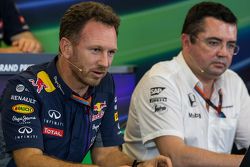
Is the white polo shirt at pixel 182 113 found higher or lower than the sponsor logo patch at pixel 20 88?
lower

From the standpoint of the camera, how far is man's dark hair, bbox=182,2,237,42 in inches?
107

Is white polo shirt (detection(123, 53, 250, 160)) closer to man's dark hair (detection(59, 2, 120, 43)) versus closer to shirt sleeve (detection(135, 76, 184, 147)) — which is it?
shirt sleeve (detection(135, 76, 184, 147))

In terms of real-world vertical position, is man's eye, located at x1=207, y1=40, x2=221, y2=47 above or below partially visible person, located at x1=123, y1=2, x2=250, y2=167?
above

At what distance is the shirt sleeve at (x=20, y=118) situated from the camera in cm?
197

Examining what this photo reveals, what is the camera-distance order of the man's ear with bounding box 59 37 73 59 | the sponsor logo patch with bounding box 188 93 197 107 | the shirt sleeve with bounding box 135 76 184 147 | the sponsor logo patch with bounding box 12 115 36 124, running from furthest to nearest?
the sponsor logo patch with bounding box 188 93 197 107
the shirt sleeve with bounding box 135 76 184 147
the man's ear with bounding box 59 37 73 59
the sponsor logo patch with bounding box 12 115 36 124

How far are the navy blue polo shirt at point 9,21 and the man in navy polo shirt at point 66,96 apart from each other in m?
1.05

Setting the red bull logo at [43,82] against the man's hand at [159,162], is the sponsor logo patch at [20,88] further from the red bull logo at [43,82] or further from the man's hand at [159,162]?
the man's hand at [159,162]

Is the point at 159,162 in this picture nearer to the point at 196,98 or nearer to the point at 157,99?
the point at 157,99

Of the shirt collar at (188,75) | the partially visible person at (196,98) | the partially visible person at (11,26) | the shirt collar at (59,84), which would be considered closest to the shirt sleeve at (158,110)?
the partially visible person at (196,98)

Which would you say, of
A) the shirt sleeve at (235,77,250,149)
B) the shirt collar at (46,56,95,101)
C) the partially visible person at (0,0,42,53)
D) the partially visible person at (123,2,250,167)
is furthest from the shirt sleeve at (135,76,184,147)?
the partially visible person at (0,0,42,53)

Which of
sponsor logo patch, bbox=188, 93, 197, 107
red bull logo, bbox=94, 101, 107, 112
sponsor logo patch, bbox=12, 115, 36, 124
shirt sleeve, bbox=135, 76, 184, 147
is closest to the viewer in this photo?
sponsor logo patch, bbox=12, 115, 36, 124

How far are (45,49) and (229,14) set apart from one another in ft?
3.73

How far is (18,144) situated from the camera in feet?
6.44

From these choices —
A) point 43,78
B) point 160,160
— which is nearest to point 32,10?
point 43,78
